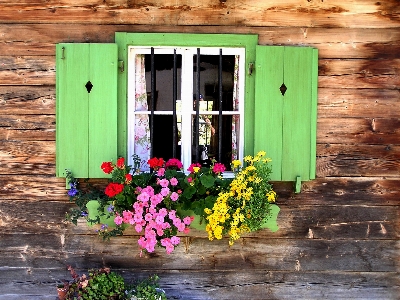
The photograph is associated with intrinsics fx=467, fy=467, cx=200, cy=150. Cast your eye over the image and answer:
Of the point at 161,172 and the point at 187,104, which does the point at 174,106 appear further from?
the point at 161,172

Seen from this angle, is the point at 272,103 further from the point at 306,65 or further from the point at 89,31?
the point at 89,31

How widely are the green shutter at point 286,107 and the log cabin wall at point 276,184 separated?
0.16 meters

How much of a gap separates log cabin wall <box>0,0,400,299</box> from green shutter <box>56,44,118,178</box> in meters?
0.16

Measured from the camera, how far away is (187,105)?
3.68 metres

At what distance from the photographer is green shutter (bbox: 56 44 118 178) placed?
3.47 m

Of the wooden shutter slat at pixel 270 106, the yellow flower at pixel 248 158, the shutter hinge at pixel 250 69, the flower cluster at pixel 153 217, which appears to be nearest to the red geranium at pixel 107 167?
the flower cluster at pixel 153 217

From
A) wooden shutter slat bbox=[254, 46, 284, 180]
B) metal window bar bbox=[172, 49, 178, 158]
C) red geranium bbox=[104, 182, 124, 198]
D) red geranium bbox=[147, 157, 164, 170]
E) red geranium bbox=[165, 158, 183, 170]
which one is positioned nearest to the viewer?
red geranium bbox=[104, 182, 124, 198]

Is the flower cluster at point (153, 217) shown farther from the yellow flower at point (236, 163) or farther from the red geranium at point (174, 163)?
the yellow flower at point (236, 163)

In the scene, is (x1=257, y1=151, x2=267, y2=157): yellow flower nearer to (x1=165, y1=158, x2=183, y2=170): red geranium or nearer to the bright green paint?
the bright green paint

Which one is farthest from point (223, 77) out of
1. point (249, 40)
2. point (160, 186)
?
point (160, 186)

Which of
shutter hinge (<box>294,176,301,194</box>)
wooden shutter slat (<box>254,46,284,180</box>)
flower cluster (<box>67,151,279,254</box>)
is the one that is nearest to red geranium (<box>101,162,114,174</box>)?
flower cluster (<box>67,151,279,254</box>)

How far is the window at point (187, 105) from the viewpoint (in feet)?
12.0

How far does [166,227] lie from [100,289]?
2.11 feet

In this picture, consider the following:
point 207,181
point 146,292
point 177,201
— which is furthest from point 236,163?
point 146,292
